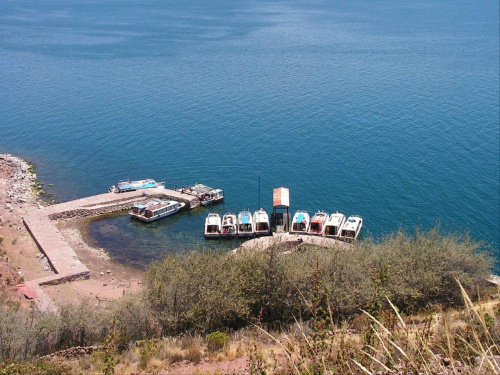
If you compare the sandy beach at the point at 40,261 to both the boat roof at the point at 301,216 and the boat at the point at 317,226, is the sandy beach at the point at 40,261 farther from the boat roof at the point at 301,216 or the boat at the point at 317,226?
the boat at the point at 317,226

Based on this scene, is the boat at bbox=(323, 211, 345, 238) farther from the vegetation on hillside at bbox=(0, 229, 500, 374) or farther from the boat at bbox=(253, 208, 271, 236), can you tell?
the vegetation on hillside at bbox=(0, 229, 500, 374)

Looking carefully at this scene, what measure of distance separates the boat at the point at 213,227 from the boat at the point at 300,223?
20.2ft

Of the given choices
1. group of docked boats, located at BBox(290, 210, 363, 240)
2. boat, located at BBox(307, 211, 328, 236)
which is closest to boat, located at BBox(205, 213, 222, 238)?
group of docked boats, located at BBox(290, 210, 363, 240)

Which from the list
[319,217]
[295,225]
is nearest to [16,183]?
[295,225]

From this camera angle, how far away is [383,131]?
61.0 m

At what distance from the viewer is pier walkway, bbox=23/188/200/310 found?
31.9m

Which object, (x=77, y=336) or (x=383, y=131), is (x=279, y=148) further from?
(x=77, y=336)

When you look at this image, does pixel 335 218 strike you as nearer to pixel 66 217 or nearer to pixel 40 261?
pixel 40 261

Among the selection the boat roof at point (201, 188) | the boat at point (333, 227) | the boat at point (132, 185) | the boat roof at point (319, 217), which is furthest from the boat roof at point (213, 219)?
the boat at point (132, 185)

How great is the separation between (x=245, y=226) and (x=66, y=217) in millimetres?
16161

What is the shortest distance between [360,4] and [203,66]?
431ft

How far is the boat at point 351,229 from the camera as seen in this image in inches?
1539

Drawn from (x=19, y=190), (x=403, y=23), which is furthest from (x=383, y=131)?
(x=403, y=23)

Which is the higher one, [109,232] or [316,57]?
[316,57]
